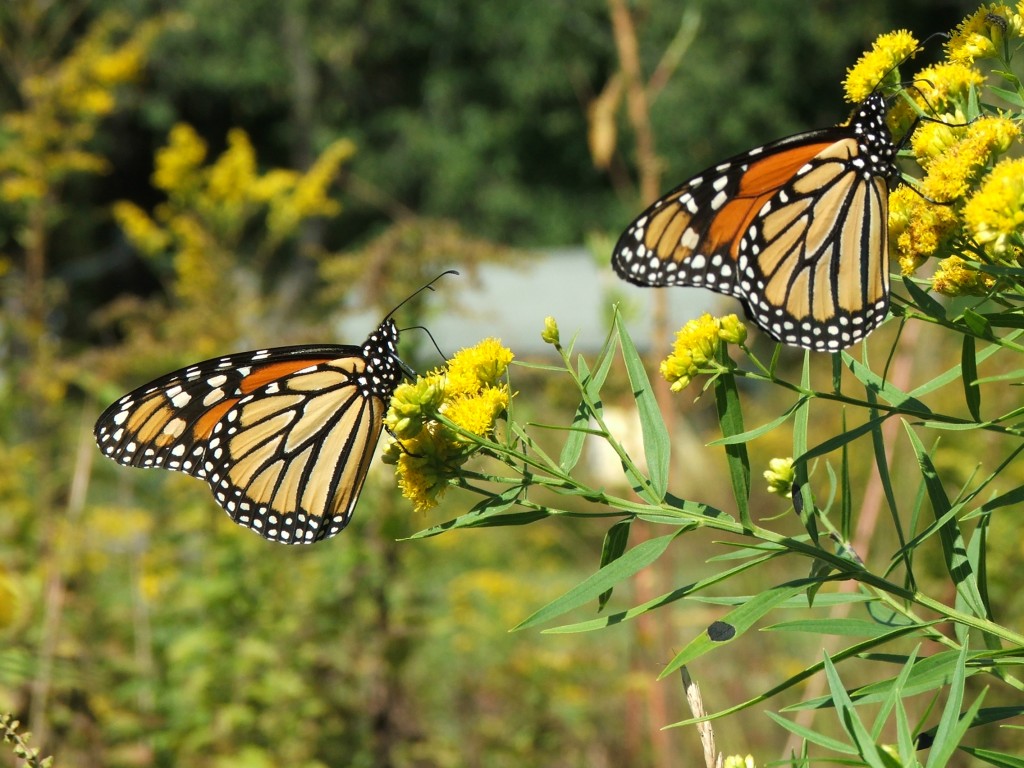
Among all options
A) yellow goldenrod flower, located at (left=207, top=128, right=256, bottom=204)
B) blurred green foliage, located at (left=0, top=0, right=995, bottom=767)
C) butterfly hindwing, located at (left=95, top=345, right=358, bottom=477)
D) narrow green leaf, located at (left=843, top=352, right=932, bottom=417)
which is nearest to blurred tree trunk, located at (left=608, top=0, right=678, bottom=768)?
blurred green foliage, located at (left=0, top=0, right=995, bottom=767)

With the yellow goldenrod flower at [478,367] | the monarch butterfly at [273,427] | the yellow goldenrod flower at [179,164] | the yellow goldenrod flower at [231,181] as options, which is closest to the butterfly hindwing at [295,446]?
the monarch butterfly at [273,427]

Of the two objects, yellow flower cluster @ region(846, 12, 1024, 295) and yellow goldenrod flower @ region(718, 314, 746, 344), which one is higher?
yellow flower cluster @ region(846, 12, 1024, 295)

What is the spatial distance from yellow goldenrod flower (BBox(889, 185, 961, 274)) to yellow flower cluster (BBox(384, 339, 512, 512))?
508 millimetres

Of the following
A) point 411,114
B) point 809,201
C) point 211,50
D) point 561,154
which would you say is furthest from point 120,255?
point 809,201

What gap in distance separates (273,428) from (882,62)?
161 centimetres

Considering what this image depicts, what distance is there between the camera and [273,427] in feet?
8.27

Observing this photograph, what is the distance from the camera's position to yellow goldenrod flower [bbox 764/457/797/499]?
4.34ft

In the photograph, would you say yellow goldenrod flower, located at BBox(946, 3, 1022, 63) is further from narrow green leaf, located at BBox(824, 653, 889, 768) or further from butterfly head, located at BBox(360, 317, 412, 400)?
butterfly head, located at BBox(360, 317, 412, 400)

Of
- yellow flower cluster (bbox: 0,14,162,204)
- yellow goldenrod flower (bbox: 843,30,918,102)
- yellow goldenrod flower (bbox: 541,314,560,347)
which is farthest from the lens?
yellow flower cluster (bbox: 0,14,162,204)

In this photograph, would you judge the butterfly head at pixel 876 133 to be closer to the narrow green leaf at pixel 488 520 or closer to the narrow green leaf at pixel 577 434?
the narrow green leaf at pixel 577 434

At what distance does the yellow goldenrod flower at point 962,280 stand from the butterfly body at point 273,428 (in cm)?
123

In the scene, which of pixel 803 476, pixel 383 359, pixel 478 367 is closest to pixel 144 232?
pixel 383 359

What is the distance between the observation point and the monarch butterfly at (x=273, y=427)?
→ 2330mm

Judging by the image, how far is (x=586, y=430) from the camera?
127 cm
